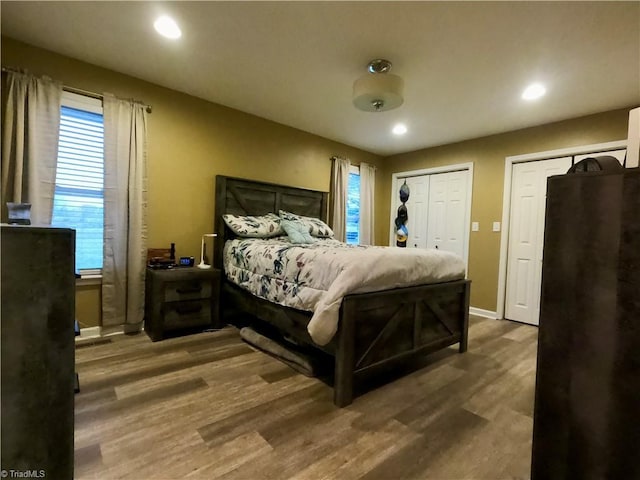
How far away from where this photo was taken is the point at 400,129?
3.89 metres

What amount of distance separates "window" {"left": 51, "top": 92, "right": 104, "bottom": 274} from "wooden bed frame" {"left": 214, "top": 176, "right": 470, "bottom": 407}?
124 centimetres

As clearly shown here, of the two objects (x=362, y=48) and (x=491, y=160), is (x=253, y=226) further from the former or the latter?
(x=491, y=160)

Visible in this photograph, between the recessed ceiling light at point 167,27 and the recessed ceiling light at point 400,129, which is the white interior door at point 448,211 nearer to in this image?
the recessed ceiling light at point 400,129

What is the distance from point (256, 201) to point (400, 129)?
209 cm

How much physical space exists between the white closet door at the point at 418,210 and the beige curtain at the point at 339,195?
1149 mm

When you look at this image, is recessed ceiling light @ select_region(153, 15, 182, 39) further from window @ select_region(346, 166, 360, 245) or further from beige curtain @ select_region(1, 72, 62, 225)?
window @ select_region(346, 166, 360, 245)

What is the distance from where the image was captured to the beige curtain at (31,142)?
7.36 ft

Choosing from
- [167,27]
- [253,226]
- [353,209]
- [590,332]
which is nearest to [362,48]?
[167,27]

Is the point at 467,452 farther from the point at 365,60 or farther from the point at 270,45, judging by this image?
the point at 270,45

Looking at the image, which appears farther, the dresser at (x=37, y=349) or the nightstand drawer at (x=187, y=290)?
the nightstand drawer at (x=187, y=290)

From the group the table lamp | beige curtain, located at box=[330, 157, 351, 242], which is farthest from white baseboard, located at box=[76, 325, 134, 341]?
beige curtain, located at box=[330, 157, 351, 242]

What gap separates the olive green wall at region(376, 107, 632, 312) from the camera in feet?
10.7

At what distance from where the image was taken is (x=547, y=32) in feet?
6.40

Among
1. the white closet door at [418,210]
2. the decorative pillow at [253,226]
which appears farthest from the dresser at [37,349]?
the white closet door at [418,210]
